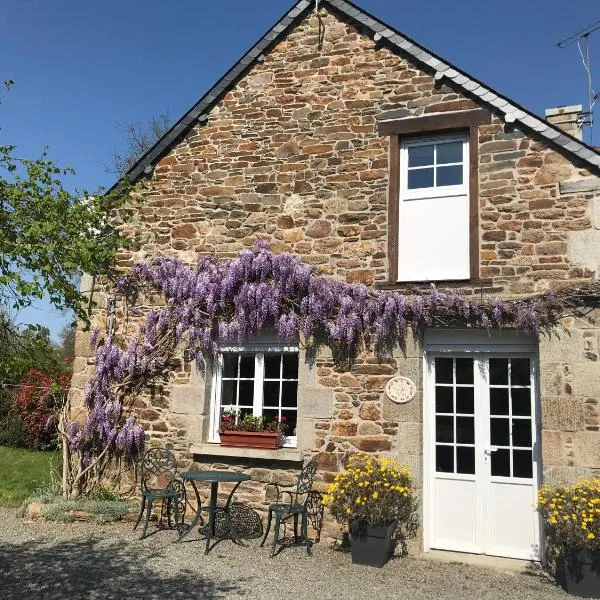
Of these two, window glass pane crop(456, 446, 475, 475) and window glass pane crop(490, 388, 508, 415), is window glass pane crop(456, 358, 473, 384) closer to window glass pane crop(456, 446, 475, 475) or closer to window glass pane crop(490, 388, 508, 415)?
window glass pane crop(490, 388, 508, 415)

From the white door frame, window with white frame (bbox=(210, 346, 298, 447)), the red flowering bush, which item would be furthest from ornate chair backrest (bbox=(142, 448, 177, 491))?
the red flowering bush

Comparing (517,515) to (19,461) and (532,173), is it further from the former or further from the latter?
(19,461)

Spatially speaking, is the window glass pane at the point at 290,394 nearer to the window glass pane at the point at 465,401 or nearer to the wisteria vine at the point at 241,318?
the wisteria vine at the point at 241,318

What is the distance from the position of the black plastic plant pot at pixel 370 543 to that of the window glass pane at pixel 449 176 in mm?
3743

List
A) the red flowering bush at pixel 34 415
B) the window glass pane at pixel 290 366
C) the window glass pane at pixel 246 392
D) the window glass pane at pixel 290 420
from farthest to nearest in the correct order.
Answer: the red flowering bush at pixel 34 415 → the window glass pane at pixel 246 392 → the window glass pane at pixel 290 366 → the window glass pane at pixel 290 420

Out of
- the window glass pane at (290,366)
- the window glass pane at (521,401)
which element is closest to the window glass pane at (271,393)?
the window glass pane at (290,366)

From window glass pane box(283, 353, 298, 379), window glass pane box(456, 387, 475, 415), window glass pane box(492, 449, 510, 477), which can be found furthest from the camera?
window glass pane box(283, 353, 298, 379)

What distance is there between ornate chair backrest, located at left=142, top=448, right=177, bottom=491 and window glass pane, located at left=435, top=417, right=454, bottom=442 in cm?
305

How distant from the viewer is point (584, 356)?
5848 millimetres

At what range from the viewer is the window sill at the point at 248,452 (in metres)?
6.55

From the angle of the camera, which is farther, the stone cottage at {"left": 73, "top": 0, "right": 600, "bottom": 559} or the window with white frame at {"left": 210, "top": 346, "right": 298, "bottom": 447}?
the window with white frame at {"left": 210, "top": 346, "right": 298, "bottom": 447}

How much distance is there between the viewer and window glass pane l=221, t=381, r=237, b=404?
7277 millimetres

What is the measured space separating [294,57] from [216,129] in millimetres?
1365

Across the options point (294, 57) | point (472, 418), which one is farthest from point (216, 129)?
point (472, 418)
